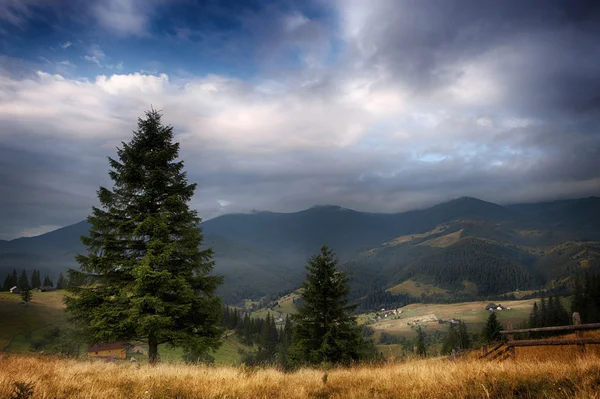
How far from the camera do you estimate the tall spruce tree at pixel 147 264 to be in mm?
16328

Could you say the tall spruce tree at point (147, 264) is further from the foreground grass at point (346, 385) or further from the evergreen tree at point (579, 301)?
the evergreen tree at point (579, 301)

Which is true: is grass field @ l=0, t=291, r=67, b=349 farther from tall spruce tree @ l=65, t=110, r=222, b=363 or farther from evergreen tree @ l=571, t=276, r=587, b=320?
evergreen tree @ l=571, t=276, r=587, b=320

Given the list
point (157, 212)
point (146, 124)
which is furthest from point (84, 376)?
point (146, 124)

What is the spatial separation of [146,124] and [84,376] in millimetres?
14302

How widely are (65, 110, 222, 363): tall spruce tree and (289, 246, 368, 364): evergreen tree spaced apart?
1161 centimetres

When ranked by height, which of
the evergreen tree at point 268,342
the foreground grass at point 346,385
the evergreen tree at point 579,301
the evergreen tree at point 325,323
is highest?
the foreground grass at point 346,385

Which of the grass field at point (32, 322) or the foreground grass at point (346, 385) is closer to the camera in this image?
the foreground grass at point (346, 385)

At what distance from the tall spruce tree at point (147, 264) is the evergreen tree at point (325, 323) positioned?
38.1ft

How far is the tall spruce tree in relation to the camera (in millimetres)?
16328

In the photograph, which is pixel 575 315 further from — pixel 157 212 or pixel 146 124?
pixel 146 124

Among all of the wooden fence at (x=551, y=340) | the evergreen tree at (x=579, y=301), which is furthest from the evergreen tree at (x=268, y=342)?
the wooden fence at (x=551, y=340)

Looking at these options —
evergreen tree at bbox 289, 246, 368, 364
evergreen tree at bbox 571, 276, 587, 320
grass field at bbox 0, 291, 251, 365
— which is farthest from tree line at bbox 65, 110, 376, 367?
evergreen tree at bbox 571, 276, 587, 320

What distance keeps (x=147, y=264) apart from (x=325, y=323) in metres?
17.1

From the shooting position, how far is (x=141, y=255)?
1781 centimetres
